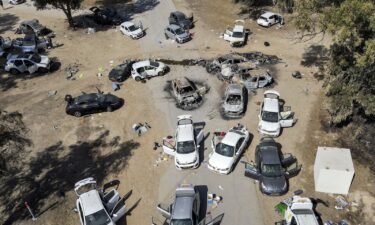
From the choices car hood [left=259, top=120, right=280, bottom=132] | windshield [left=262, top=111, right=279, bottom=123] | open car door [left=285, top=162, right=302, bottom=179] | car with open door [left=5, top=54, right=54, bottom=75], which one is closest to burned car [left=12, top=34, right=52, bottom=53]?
car with open door [left=5, top=54, right=54, bottom=75]

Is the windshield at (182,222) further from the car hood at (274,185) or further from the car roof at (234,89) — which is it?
the car roof at (234,89)

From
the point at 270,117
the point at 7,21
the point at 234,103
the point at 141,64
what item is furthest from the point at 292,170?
the point at 7,21

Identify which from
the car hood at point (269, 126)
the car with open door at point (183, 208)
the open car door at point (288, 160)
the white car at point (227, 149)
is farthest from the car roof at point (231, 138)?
the car with open door at point (183, 208)

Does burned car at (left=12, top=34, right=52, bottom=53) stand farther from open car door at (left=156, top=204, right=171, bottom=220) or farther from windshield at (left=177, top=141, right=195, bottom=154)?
open car door at (left=156, top=204, right=171, bottom=220)

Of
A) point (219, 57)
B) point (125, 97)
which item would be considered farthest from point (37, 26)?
point (219, 57)

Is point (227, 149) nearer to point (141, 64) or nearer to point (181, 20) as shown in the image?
point (141, 64)

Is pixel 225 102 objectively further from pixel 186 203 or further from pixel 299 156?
pixel 186 203
